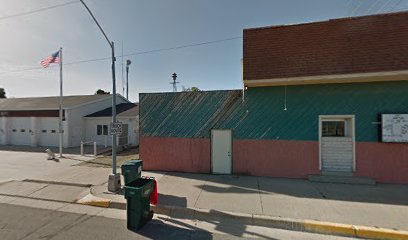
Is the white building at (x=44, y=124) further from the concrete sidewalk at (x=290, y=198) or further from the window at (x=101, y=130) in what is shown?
the concrete sidewalk at (x=290, y=198)

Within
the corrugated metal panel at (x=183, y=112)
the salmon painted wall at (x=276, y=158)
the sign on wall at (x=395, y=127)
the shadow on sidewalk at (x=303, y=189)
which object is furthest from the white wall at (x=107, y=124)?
the sign on wall at (x=395, y=127)

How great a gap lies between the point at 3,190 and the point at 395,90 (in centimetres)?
1423

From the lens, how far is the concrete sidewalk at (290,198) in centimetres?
564

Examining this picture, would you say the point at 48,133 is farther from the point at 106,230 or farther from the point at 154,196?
the point at 106,230

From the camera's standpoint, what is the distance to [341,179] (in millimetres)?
8359

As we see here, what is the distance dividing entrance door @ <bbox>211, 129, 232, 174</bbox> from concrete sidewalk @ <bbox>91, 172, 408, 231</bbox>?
0.69 meters

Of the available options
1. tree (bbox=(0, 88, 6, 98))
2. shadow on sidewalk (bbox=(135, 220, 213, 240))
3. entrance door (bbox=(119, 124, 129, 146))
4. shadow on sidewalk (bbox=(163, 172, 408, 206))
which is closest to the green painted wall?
shadow on sidewalk (bbox=(163, 172, 408, 206))

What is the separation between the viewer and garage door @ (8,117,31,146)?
2052cm

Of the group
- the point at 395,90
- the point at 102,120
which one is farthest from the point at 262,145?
the point at 102,120

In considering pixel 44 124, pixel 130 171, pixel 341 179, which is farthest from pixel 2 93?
pixel 341 179

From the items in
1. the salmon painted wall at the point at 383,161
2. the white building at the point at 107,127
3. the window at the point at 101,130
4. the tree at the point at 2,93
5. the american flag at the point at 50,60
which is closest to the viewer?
the salmon painted wall at the point at 383,161

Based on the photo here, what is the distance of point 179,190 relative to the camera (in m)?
7.53

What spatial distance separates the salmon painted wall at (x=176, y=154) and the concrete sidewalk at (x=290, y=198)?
97 cm

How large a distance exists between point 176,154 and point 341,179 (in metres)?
6.47
